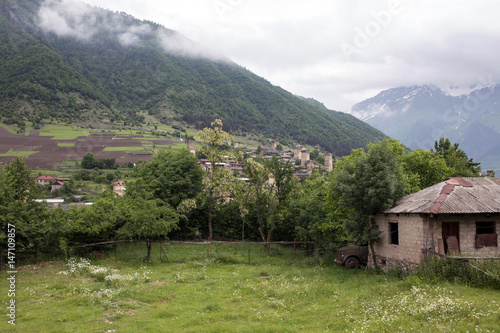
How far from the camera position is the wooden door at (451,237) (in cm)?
1608

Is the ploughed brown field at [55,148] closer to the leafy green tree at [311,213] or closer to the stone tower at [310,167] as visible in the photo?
the stone tower at [310,167]

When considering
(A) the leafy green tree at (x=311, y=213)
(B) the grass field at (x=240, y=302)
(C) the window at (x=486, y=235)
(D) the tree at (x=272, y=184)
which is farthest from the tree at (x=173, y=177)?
(C) the window at (x=486, y=235)

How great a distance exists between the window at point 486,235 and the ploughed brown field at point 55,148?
98.0 metres

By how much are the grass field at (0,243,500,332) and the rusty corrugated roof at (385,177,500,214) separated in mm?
3902

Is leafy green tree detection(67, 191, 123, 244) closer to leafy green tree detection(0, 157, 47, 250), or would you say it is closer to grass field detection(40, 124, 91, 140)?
leafy green tree detection(0, 157, 47, 250)

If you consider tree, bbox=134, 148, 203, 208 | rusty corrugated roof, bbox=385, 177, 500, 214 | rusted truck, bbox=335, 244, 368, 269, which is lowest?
rusted truck, bbox=335, 244, 368, 269

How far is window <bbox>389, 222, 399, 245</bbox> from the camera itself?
18562mm

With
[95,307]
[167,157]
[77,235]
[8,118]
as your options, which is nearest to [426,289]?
[95,307]

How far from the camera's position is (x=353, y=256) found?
21.1 metres

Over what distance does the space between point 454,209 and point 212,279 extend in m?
12.8

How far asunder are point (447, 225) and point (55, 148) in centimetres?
11919

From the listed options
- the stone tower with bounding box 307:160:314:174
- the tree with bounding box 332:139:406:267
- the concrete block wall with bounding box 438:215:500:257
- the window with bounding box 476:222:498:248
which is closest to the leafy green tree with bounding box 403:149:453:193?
the tree with bounding box 332:139:406:267

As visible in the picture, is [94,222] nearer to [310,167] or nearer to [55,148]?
[55,148]

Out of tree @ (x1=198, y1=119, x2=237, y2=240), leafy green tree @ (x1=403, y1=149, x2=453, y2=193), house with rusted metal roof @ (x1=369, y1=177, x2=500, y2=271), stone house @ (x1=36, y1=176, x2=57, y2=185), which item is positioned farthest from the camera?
stone house @ (x1=36, y1=176, x2=57, y2=185)
